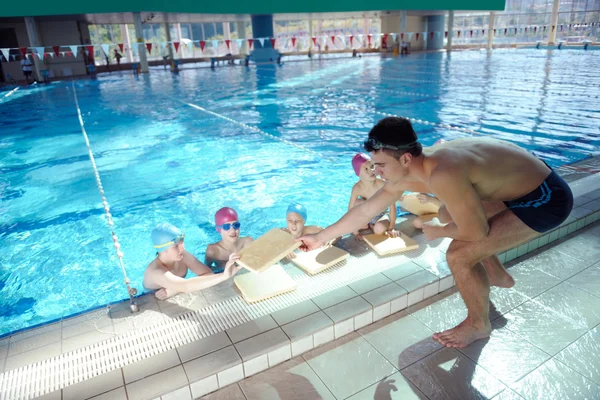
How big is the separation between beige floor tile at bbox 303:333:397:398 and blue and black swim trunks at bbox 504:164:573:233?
112cm

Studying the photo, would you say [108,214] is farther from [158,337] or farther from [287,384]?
[287,384]

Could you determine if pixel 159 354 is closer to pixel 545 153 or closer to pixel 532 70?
pixel 545 153

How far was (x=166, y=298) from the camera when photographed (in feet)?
9.73

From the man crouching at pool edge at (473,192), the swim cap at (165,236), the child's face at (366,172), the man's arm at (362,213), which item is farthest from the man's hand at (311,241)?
the child's face at (366,172)

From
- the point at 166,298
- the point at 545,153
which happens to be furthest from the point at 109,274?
the point at 545,153

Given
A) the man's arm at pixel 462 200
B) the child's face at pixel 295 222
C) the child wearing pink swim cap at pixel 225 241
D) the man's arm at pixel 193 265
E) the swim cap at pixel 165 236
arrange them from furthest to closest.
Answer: the child's face at pixel 295 222 → the child wearing pink swim cap at pixel 225 241 → the man's arm at pixel 193 265 → the swim cap at pixel 165 236 → the man's arm at pixel 462 200

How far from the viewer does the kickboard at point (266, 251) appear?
2564mm

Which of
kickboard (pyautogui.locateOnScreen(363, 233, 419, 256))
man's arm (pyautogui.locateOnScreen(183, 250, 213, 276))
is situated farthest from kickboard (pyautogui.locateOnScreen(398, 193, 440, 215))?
man's arm (pyautogui.locateOnScreen(183, 250, 213, 276))

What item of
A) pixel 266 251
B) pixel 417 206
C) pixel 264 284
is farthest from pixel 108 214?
pixel 417 206

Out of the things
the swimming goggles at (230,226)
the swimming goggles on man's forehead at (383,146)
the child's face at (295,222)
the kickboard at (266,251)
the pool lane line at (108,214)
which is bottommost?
the pool lane line at (108,214)

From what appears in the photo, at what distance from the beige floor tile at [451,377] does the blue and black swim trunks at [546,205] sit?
85cm

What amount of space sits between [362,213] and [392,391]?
1.02 meters

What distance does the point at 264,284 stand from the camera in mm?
2992

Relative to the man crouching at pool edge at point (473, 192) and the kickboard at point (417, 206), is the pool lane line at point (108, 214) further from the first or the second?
the kickboard at point (417, 206)
